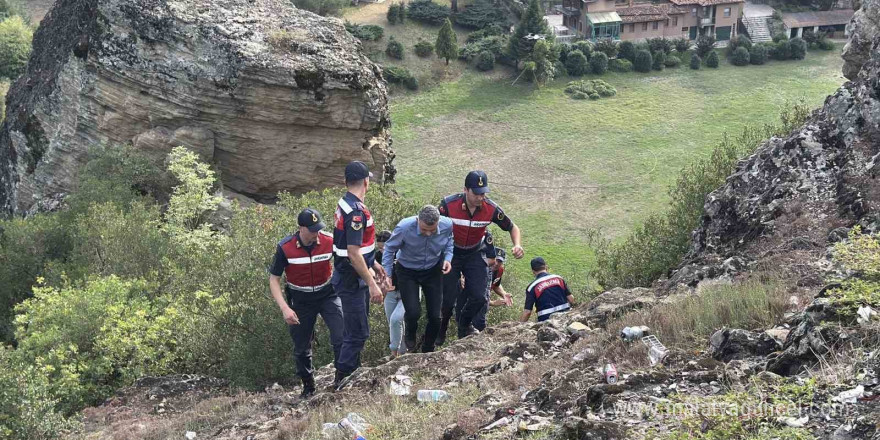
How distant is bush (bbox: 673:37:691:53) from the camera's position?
61.1 metres

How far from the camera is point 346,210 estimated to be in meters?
10.2

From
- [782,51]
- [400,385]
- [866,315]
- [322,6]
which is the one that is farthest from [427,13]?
[866,315]

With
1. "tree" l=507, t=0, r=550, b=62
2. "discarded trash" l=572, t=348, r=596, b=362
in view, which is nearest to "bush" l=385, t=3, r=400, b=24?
"tree" l=507, t=0, r=550, b=62

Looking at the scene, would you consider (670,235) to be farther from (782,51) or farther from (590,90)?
(782,51)

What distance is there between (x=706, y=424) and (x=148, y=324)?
12.0m

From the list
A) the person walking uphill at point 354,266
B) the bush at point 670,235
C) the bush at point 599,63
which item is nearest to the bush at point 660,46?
the bush at point 599,63

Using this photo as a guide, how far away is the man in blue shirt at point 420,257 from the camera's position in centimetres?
1099

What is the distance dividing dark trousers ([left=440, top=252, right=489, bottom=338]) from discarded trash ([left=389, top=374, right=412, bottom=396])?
201 cm

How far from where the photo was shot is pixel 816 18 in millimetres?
63844

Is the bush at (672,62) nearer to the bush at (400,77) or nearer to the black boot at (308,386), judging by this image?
the bush at (400,77)

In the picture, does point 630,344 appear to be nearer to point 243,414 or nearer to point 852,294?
point 852,294

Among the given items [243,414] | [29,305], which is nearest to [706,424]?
[243,414]

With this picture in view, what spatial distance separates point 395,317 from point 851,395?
650 cm

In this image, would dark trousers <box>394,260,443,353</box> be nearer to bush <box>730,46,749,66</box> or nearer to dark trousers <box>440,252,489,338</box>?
dark trousers <box>440,252,489,338</box>
